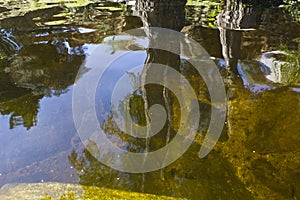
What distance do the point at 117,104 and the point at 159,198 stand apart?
50.2 inches

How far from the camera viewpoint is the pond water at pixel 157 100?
196 cm

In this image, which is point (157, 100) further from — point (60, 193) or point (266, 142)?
point (60, 193)

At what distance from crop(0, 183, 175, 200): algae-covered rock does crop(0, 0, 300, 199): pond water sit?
6 centimetres

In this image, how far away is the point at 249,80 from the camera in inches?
129

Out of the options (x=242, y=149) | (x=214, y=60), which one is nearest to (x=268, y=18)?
(x=214, y=60)

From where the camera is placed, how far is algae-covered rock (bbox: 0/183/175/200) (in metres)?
1.81

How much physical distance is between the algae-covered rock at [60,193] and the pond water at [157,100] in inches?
2.2

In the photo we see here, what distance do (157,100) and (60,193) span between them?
1.33 m

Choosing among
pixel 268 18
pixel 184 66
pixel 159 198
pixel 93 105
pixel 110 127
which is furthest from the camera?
pixel 268 18

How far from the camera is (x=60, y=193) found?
184 cm

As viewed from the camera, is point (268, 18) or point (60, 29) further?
point (268, 18)

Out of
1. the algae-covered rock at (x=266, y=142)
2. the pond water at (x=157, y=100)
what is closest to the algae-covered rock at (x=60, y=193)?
the pond water at (x=157, y=100)

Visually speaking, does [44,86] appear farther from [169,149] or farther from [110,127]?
[169,149]

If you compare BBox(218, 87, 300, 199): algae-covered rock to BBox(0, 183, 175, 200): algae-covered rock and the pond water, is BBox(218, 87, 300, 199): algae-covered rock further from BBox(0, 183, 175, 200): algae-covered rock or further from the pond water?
BBox(0, 183, 175, 200): algae-covered rock
